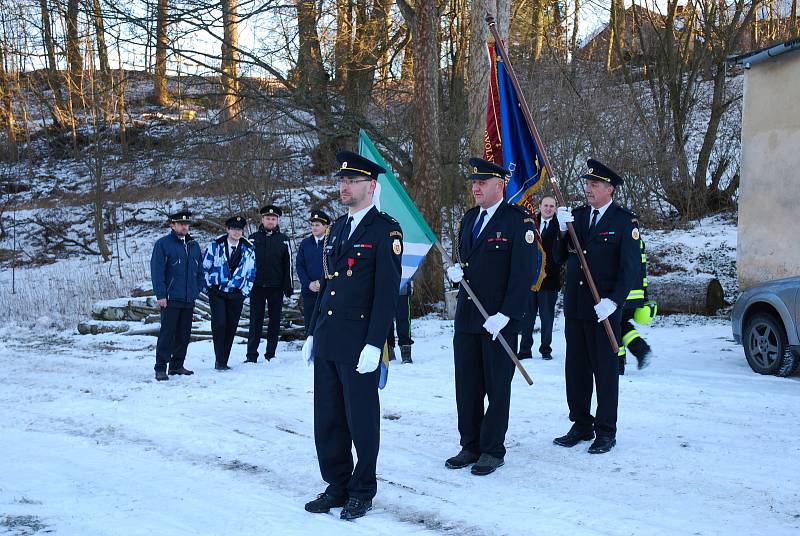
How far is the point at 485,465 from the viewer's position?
18.4 feet

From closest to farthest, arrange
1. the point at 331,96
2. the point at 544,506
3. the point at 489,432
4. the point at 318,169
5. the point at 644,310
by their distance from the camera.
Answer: the point at 544,506 < the point at 489,432 < the point at 644,310 < the point at 331,96 < the point at 318,169

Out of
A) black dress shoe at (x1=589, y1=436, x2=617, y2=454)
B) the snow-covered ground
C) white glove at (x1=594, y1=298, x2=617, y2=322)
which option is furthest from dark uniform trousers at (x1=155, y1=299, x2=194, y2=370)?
white glove at (x1=594, y1=298, x2=617, y2=322)

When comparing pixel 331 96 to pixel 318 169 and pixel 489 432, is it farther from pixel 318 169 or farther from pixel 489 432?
pixel 489 432

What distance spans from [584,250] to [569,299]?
40 centimetres

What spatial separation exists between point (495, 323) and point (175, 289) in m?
5.71

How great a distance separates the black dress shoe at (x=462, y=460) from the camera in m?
5.75

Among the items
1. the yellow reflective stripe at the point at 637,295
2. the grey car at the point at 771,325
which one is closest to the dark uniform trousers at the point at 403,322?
the yellow reflective stripe at the point at 637,295

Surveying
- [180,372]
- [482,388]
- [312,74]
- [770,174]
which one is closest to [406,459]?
[482,388]

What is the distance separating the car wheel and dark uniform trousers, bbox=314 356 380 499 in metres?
5.50

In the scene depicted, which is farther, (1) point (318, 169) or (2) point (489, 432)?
(1) point (318, 169)

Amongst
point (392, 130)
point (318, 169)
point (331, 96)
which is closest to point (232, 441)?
point (331, 96)

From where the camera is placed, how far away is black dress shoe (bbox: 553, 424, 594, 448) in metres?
6.27

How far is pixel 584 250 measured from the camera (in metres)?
6.32

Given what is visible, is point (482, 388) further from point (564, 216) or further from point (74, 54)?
point (74, 54)
